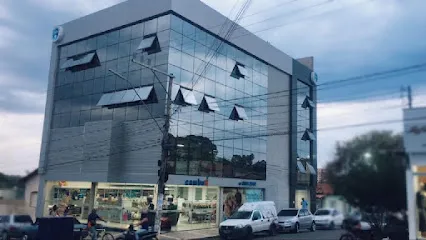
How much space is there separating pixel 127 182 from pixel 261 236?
32.2 feet

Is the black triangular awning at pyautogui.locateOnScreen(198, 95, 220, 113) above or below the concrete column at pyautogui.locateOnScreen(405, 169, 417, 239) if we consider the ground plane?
above

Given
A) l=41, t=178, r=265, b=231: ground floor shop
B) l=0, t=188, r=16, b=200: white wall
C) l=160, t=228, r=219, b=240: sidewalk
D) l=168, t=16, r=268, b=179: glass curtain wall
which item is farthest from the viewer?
l=168, t=16, r=268, b=179: glass curtain wall

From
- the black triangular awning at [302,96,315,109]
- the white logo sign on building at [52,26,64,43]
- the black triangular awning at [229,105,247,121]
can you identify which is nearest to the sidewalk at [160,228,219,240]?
the black triangular awning at [229,105,247,121]

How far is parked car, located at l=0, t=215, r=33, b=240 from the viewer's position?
64.4 feet

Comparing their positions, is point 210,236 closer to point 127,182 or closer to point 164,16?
point 127,182

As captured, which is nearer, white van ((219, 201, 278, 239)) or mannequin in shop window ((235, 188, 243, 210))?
white van ((219, 201, 278, 239))

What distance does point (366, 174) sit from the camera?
10000mm

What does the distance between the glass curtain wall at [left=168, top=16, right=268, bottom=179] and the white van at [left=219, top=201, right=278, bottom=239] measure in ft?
18.7

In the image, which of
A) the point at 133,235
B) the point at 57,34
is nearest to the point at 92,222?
the point at 133,235

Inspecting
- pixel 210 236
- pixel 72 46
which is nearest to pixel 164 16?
pixel 72 46

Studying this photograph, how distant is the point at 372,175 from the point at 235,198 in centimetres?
2354

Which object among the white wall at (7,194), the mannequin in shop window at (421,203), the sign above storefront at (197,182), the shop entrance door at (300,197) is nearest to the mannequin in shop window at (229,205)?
the sign above storefront at (197,182)

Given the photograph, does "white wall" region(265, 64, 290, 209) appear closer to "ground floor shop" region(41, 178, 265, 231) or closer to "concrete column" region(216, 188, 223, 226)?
"ground floor shop" region(41, 178, 265, 231)

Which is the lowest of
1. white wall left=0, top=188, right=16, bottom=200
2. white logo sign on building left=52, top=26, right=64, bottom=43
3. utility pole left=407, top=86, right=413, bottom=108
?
white wall left=0, top=188, right=16, bottom=200
